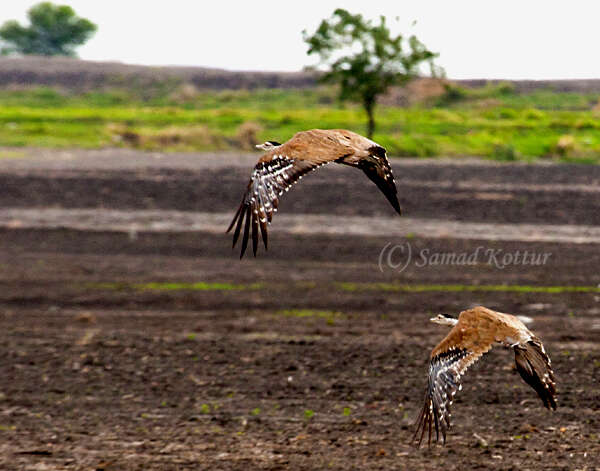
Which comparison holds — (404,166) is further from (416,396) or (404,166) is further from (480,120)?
(416,396)

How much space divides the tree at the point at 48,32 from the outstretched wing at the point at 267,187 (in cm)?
13206

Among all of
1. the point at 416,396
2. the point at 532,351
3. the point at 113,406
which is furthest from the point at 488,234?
the point at 532,351

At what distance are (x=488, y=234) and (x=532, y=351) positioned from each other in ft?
56.8

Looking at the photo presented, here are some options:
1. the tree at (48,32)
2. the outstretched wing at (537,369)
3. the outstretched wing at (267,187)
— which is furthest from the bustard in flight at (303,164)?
the tree at (48,32)

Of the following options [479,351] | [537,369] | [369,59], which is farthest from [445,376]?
[369,59]

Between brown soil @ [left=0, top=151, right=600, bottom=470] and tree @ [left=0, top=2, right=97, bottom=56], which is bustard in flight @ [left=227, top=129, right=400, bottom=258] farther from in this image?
tree @ [left=0, top=2, right=97, bottom=56]

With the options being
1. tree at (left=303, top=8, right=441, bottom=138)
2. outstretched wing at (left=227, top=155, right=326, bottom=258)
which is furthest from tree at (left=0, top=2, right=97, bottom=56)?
outstretched wing at (left=227, top=155, right=326, bottom=258)

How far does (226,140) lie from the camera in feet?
165

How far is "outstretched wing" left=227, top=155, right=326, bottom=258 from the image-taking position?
206 inches

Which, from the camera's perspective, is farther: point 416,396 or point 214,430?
point 416,396

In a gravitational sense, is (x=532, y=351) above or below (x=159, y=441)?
above

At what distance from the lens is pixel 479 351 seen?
5590mm

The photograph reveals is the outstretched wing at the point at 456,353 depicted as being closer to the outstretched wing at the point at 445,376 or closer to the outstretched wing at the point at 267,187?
the outstretched wing at the point at 445,376

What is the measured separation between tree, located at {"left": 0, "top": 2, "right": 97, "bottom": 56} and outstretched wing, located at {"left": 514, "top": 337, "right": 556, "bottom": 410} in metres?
132
